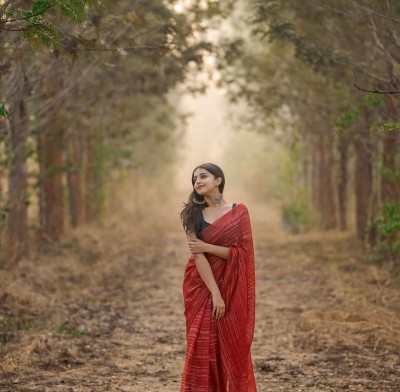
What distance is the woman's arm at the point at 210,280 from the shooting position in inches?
192

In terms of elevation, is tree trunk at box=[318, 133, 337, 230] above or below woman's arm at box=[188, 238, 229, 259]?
above

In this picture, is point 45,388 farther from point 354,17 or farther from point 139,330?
point 354,17

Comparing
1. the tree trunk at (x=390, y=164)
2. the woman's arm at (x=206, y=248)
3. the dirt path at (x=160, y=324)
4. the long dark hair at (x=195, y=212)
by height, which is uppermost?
the tree trunk at (x=390, y=164)

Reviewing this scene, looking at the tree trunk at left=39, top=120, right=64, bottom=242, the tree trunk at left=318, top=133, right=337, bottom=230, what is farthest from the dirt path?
the tree trunk at left=318, top=133, right=337, bottom=230

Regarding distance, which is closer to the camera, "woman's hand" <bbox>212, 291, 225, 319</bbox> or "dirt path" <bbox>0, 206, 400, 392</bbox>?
"woman's hand" <bbox>212, 291, 225, 319</bbox>

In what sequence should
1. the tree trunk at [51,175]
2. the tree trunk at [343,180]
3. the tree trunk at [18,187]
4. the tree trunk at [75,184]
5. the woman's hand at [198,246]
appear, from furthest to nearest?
the tree trunk at [75,184] < the tree trunk at [343,180] < the tree trunk at [51,175] < the tree trunk at [18,187] < the woman's hand at [198,246]

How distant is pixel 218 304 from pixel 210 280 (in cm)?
17

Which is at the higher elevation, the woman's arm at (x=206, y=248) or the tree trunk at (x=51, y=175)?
the tree trunk at (x=51, y=175)

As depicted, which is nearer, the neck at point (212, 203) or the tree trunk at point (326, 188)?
the neck at point (212, 203)

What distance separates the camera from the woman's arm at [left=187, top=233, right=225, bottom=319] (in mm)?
4867

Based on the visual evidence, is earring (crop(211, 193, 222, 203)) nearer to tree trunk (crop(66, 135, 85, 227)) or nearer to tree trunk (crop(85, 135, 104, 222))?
tree trunk (crop(66, 135, 85, 227))

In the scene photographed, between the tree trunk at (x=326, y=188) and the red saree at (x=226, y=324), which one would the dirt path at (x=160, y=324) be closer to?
the red saree at (x=226, y=324)

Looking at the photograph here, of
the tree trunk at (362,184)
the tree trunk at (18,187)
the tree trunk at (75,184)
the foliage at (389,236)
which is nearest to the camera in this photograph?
the foliage at (389,236)

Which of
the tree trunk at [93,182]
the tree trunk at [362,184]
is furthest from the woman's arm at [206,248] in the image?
the tree trunk at [93,182]
